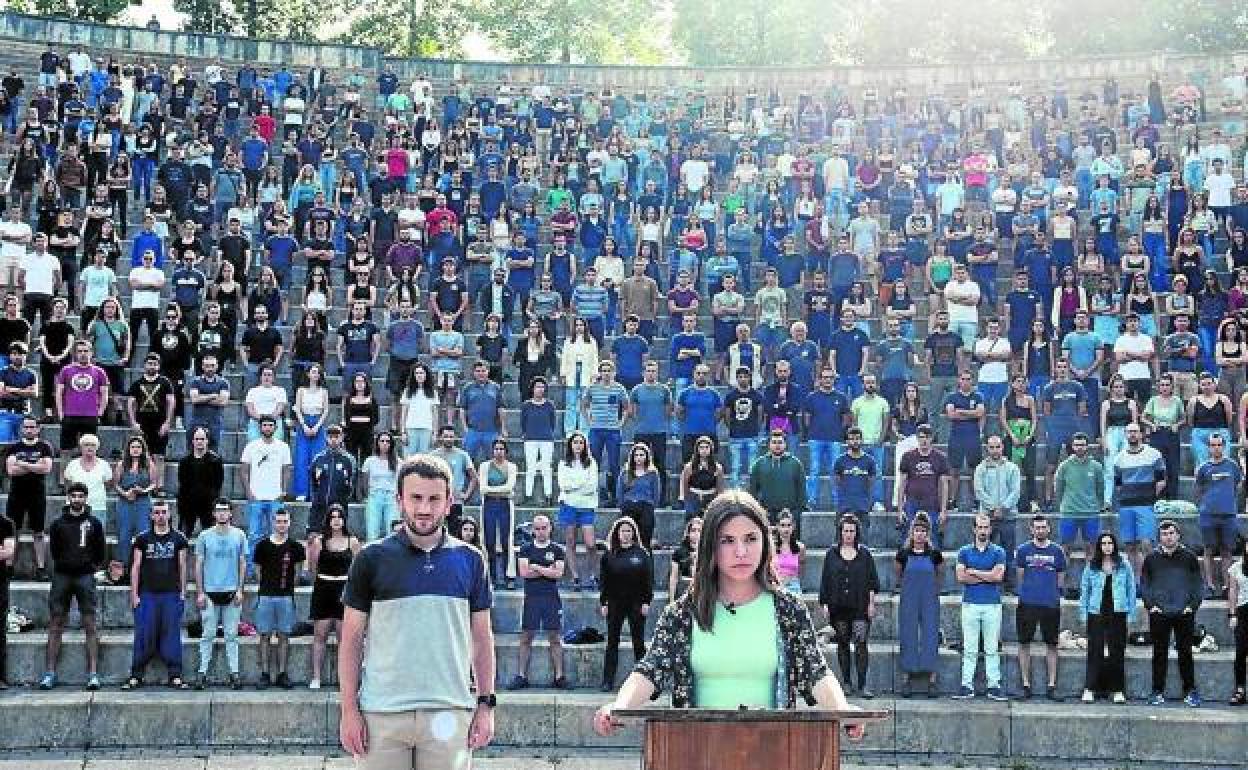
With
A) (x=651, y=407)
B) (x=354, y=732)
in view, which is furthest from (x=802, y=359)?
(x=354, y=732)

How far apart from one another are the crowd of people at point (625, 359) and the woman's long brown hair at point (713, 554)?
33.6 ft

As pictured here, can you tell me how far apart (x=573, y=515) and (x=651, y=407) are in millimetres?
1767

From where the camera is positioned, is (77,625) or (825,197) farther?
(825,197)

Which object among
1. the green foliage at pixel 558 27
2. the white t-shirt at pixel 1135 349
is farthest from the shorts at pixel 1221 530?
the green foliage at pixel 558 27

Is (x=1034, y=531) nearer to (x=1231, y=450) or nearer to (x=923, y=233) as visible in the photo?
(x=1231, y=450)

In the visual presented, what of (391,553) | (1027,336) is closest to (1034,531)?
(1027,336)

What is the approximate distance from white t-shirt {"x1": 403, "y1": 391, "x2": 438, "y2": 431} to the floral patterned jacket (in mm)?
13245

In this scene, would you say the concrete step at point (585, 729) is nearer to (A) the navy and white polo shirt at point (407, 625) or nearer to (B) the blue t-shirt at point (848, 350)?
(B) the blue t-shirt at point (848, 350)

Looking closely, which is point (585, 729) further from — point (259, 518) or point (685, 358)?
point (685, 358)

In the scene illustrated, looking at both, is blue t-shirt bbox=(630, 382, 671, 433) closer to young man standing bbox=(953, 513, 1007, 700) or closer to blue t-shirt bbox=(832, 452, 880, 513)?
blue t-shirt bbox=(832, 452, 880, 513)

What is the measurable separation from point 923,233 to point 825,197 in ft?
8.92

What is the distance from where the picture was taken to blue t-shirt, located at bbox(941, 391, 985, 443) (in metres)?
18.8

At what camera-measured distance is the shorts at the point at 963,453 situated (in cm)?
1897

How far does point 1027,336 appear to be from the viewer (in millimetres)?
21500
